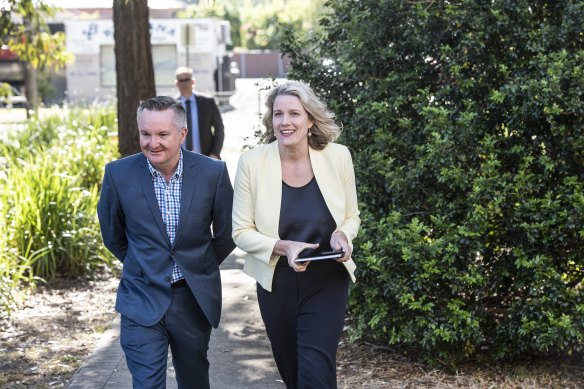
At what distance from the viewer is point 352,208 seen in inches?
182

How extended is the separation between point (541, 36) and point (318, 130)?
2000mm

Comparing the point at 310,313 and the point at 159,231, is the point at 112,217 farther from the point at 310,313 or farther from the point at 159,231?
the point at 310,313

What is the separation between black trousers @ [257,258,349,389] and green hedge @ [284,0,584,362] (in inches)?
46.8

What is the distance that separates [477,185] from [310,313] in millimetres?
1583

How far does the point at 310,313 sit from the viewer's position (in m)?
4.47

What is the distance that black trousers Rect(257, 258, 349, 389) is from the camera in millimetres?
4438

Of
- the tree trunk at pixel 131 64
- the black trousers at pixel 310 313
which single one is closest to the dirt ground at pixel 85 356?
the black trousers at pixel 310 313

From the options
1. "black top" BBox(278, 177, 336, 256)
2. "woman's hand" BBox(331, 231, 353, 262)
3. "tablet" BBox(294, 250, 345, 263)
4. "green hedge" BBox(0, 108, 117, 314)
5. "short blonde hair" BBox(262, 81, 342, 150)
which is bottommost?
"green hedge" BBox(0, 108, 117, 314)

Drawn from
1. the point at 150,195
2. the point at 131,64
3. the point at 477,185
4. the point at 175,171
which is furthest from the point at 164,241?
the point at 131,64

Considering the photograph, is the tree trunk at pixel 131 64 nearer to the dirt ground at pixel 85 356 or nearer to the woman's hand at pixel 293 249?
the dirt ground at pixel 85 356

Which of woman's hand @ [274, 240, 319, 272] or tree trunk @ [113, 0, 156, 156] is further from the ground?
tree trunk @ [113, 0, 156, 156]

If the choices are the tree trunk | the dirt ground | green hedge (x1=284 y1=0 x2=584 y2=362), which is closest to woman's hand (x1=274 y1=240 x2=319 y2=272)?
green hedge (x1=284 y1=0 x2=584 y2=362)

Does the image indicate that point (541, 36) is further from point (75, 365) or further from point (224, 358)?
point (75, 365)

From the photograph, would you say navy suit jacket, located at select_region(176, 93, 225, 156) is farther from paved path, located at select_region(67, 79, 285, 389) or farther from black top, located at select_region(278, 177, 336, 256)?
black top, located at select_region(278, 177, 336, 256)
